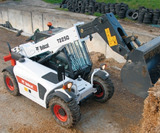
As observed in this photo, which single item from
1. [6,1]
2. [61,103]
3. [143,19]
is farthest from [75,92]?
Result: [6,1]

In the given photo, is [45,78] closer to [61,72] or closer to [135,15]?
[61,72]

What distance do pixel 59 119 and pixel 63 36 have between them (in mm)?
2238

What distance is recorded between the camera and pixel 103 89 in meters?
5.94

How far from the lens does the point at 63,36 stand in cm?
521

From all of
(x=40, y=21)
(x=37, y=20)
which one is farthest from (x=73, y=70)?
(x=37, y=20)

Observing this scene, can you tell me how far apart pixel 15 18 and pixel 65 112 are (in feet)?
36.6

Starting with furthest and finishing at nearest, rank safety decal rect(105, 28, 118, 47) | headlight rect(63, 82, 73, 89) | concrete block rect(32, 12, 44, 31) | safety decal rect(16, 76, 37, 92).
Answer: concrete block rect(32, 12, 44, 31) < safety decal rect(16, 76, 37, 92) < headlight rect(63, 82, 73, 89) < safety decal rect(105, 28, 118, 47)

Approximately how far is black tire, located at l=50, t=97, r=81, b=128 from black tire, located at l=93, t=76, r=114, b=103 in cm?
128

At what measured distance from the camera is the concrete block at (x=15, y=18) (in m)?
13.9

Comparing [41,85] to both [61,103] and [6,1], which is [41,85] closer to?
[61,103]

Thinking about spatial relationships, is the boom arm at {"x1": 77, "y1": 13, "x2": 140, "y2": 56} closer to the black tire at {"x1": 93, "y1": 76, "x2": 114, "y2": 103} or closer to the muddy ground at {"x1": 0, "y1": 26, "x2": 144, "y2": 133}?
the black tire at {"x1": 93, "y1": 76, "x2": 114, "y2": 103}

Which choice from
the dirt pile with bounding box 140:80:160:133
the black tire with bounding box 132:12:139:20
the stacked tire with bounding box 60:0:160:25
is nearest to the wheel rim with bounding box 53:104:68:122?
the dirt pile with bounding box 140:80:160:133

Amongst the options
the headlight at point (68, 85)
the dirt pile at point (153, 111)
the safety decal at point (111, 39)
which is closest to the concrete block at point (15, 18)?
the headlight at point (68, 85)

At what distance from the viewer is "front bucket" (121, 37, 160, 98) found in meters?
3.81
